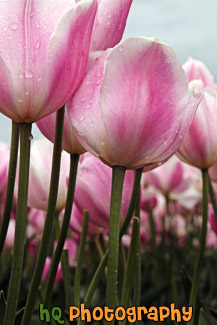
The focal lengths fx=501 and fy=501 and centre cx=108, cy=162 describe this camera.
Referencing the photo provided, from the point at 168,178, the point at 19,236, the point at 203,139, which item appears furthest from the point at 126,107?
the point at 168,178

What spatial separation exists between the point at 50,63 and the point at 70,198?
0.12m

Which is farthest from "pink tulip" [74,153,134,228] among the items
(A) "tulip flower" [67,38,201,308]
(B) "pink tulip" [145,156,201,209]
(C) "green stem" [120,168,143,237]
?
(B) "pink tulip" [145,156,201,209]

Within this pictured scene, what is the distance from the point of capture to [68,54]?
0.32 metres

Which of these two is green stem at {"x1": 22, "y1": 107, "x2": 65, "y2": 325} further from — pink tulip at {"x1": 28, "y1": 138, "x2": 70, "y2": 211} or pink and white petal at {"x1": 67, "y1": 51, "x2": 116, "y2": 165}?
pink tulip at {"x1": 28, "y1": 138, "x2": 70, "y2": 211}

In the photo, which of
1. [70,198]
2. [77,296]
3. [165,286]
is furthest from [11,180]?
[165,286]

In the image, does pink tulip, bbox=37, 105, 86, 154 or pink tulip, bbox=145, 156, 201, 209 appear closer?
pink tulip, bbox=37, 105, 86, 154

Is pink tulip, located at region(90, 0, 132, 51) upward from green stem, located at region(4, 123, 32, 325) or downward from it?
upward

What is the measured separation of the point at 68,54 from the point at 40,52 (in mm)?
18

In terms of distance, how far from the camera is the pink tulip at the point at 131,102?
1.04ft

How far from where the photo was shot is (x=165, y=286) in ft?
2.31

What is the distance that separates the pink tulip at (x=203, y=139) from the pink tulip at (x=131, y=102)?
0.19 meters

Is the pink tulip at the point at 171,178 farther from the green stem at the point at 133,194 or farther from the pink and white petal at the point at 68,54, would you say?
the pink and white petal at the point at 68,54

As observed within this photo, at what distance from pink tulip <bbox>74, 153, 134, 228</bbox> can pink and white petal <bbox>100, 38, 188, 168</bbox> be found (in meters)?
0.16

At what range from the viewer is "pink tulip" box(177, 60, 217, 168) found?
1.74ft
